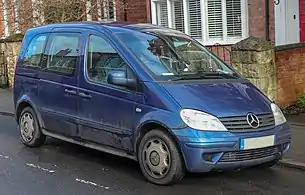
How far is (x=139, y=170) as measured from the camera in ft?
23.6

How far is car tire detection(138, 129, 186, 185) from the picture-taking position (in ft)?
20.7

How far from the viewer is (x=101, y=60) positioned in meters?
7.40

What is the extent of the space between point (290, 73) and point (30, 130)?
5189 millimetres

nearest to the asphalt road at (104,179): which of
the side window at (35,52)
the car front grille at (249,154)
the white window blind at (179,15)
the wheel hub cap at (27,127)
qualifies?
the car front grille at (249,154)

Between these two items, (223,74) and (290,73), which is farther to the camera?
(290,73)

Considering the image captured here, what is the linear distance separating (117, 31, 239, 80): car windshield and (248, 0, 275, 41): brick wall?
20.2 feet

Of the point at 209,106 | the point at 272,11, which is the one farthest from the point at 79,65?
the point at 272,11

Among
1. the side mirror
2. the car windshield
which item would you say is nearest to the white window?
the car windshield

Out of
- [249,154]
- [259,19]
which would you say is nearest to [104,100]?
[249,154]

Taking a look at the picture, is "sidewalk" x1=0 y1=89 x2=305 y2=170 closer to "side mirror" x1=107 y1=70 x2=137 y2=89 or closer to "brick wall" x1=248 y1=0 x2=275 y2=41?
"side mirror" x1=107 y1=70 x2=137 y2=89

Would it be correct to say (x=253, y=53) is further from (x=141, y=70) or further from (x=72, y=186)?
(x=72, y=186)

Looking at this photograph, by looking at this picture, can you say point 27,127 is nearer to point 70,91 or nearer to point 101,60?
point 70,91

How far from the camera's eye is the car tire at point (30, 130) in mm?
8586

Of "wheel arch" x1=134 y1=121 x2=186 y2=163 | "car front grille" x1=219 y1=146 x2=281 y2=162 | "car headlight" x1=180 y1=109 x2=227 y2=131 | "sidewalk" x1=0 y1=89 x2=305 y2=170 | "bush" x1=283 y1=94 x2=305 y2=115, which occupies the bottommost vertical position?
"sidewalk" x1=0 y1=89 x2=305 y2=170
